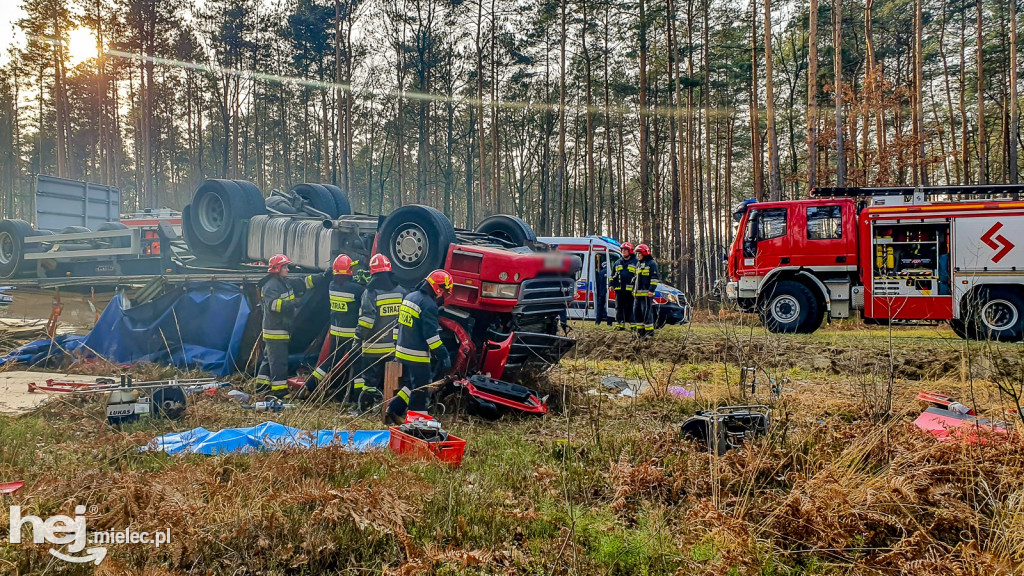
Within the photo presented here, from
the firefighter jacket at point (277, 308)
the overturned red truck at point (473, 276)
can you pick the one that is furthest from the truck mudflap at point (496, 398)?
the firefighter jacket at point (277, 308)

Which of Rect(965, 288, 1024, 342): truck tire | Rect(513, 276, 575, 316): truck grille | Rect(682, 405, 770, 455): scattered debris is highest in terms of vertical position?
Rect(513, 276, 575, 316): truck grille

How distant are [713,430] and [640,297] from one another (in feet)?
24.7

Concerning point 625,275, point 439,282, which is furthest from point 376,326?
point 625,275

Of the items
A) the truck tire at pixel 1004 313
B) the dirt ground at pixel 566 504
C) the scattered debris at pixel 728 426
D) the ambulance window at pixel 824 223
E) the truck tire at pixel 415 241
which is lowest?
the dirt ground at pixel 566 504

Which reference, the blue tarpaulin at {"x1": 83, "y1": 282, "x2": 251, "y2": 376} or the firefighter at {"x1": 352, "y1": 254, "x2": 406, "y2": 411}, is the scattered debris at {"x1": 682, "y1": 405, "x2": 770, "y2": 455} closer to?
the firefighter at {"x1": 352, "y1": 254, "x2": 406, "y2": 411}

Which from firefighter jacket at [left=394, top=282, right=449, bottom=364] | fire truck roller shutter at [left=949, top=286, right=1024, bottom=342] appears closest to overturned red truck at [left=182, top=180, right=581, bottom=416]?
firefighter jacket at [left=394, top=282, right=449, bottom=364]

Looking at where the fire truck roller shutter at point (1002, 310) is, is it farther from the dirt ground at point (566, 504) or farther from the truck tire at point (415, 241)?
the truck tire at point (415, 241)

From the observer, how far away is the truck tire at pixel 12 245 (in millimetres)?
11266

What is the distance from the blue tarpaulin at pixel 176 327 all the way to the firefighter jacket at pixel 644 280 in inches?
258

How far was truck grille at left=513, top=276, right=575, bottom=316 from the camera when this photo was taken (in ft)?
20.6

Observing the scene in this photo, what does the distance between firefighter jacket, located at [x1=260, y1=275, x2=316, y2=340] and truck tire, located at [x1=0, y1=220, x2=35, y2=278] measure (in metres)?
7.53

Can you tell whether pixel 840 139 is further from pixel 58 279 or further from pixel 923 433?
pixel 58 279

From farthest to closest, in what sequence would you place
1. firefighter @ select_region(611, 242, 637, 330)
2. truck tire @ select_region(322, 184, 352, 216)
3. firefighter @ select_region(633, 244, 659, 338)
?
1. firefighter @ select_region(611, 242, 637, 330)
2. firefighter @ select_region(633, 244, 659, 338)
3. truck tire @ select_region(322, 184, 352, 216)

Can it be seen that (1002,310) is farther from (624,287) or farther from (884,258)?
(624,287)
